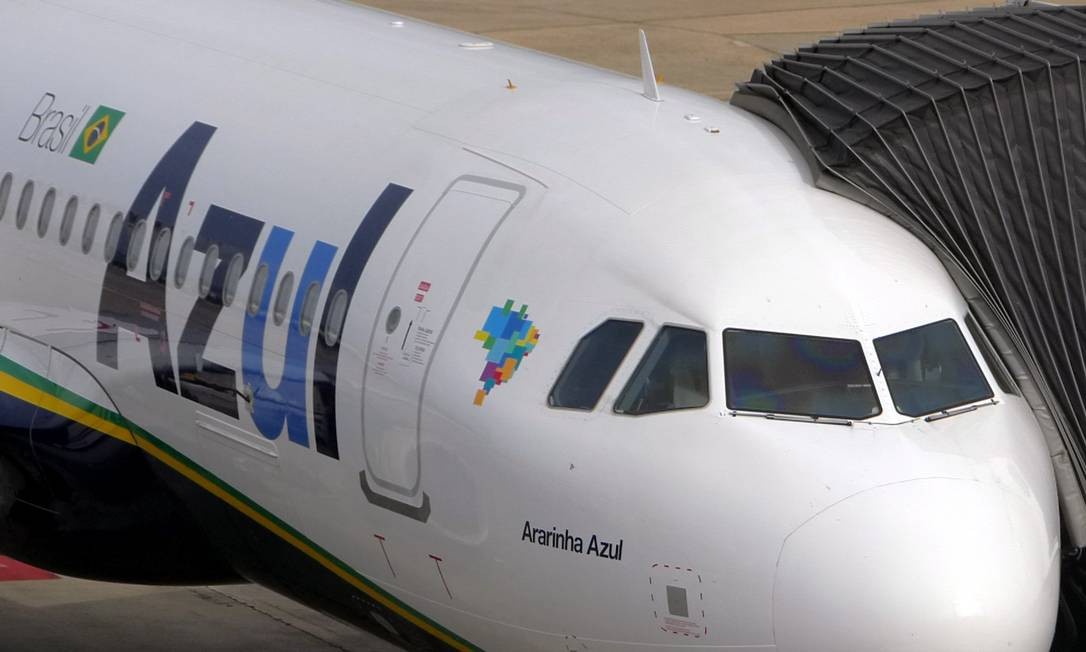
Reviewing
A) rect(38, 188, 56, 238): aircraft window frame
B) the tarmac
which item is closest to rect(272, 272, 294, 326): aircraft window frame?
rect(38, 188, 56, 238): aircraft window frame

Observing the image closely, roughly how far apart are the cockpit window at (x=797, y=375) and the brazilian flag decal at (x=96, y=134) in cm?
540

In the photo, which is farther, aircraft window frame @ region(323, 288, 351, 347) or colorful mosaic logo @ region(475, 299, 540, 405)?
aircraft window frame @ region(323, 288, 351, 347)

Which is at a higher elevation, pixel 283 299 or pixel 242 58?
pixel 242 58

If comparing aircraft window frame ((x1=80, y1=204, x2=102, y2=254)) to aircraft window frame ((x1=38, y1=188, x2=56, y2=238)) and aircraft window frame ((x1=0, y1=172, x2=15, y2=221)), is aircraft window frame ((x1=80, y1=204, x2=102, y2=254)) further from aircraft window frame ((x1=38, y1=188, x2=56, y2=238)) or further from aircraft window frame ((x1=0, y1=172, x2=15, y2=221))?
aircraft window frame ((x1=0, y1=172, x2=15, y2=221))

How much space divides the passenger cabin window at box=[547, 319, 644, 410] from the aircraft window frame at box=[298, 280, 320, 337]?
1.94 meters

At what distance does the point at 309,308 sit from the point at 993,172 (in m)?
3.94

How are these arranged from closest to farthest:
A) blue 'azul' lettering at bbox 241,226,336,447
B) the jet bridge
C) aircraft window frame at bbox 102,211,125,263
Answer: the jet bridge → blue 'azul' lettering at bbox 241,226,336,447 → aircraft window frame at bbox 102,211,125,263

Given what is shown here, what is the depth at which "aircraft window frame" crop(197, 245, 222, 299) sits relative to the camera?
1107 centimetres

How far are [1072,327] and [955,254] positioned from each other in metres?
0.77

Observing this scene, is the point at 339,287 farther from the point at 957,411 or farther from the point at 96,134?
the point at 957,411

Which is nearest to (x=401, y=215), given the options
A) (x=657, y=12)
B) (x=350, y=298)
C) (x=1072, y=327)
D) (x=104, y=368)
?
(x=350, y=298)

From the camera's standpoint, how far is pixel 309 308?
10.3 m

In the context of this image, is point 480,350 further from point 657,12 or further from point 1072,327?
point 657,12

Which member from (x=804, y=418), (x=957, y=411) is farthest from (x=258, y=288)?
(x=957, y=411)
